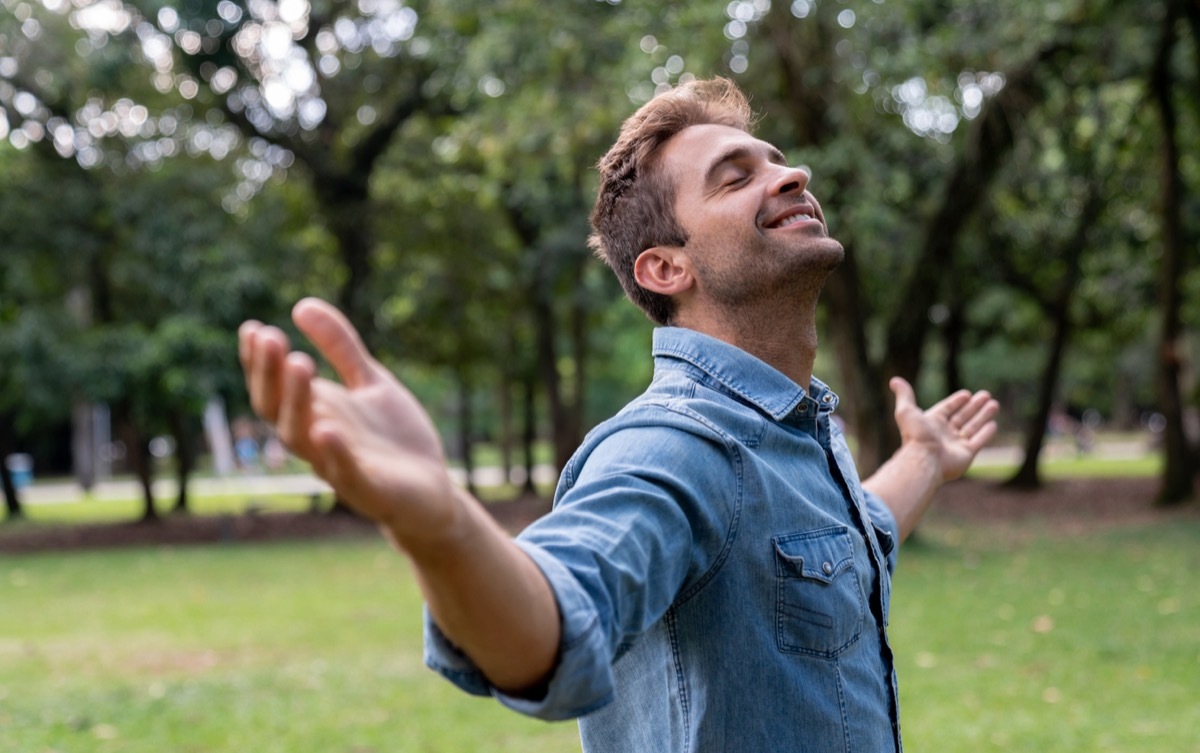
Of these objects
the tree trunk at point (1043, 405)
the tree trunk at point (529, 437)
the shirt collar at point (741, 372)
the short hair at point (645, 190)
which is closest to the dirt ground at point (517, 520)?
the tree trunk at point (1043, 405)

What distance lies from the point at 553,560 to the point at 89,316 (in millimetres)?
19109

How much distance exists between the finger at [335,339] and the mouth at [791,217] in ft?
3.13

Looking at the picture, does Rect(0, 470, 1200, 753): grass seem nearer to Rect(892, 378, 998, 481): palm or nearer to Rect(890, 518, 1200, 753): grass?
Rect(890, 518, 1200, 753): grass

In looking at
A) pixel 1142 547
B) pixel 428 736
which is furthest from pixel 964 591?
pixel 428 736

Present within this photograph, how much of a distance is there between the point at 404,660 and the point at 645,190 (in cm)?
737

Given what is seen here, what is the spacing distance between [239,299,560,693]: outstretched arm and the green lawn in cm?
528

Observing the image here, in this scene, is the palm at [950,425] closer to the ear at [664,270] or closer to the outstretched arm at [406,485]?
the ear at [664,270]

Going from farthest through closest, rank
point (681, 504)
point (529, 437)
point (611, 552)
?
point (529, 437)
point (681, 504)
point (611, 552)

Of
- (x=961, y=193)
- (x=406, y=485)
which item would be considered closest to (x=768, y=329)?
(x=406, y=485)

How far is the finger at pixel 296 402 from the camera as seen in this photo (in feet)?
3.92

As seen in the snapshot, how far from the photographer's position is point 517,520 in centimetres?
1975

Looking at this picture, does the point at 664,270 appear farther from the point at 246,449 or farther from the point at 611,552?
the point at 246,449

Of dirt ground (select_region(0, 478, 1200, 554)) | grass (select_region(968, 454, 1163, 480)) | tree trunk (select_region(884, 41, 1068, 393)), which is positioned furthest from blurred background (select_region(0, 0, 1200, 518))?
grass (select_region(968, 454, 1163, 480))

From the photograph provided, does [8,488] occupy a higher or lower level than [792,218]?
lower
